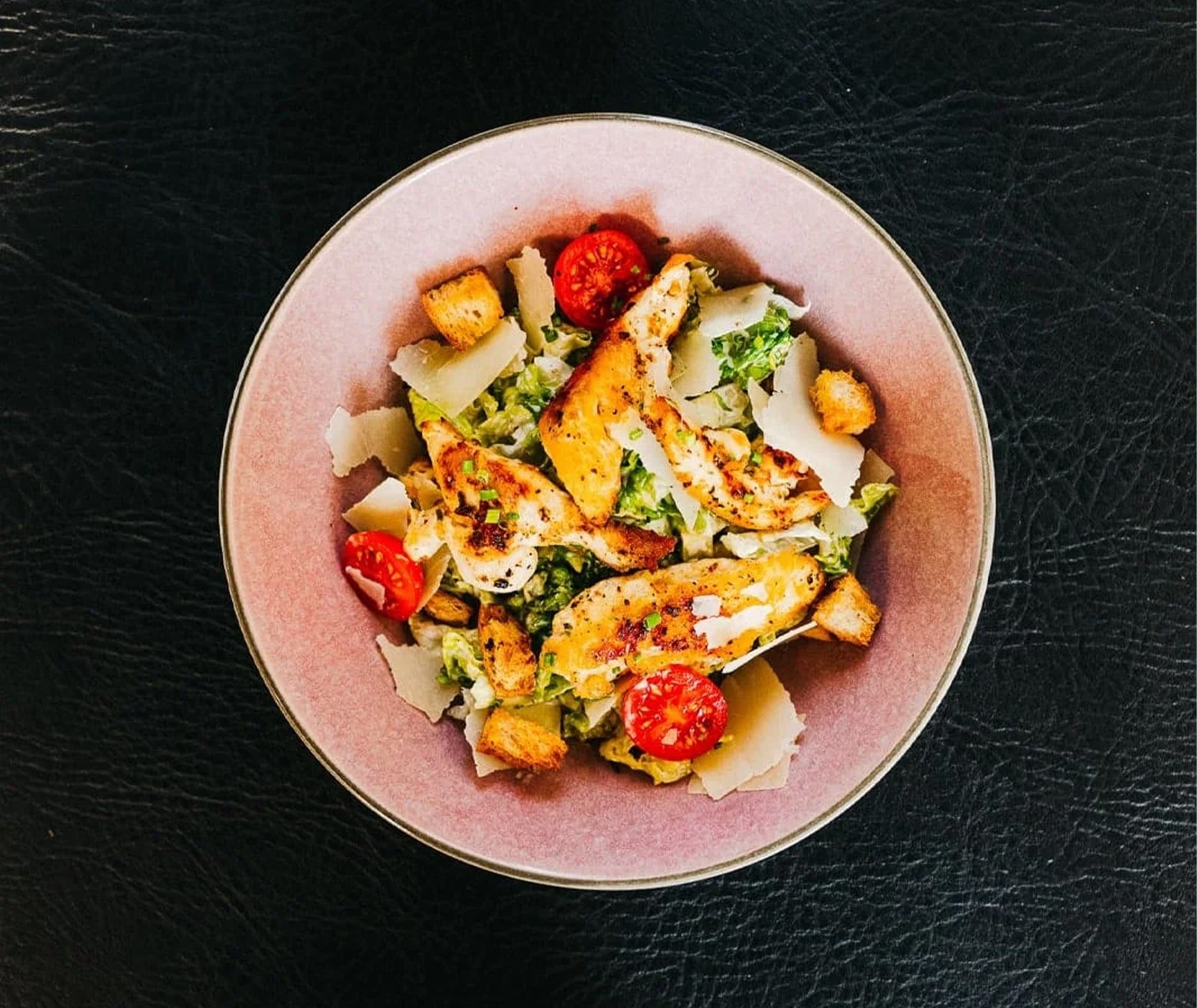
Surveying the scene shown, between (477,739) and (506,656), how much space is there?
0.22m

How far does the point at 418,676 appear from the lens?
7.61ft

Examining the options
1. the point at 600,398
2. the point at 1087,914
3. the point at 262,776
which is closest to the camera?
the point at 600,398

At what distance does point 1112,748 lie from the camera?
2.78 m

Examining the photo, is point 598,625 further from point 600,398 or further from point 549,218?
point 549,218

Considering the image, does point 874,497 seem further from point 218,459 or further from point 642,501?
point 218,459

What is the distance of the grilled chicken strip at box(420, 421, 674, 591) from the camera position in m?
2.21

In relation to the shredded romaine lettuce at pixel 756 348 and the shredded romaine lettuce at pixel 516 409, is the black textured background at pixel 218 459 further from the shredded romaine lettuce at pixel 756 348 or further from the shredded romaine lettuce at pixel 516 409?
the shredded romaine lettuce at pixel 516 409

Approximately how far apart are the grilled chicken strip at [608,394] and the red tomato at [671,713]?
1.28 feet

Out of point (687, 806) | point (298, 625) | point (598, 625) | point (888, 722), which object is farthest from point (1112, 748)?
point (298, 625)

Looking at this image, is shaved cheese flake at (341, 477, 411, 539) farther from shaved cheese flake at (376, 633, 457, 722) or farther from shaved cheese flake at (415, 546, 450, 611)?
shaved cheese flake at (376, 633, 457, 722)

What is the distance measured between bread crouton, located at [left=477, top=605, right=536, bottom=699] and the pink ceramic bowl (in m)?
0.21

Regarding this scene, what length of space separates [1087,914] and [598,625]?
5.53ft

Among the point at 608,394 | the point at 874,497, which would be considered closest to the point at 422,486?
the point at 608,394

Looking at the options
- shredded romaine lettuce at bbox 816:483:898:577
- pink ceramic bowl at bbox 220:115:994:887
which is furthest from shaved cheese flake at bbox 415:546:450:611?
shredded romaine lettuce at bbox 816:483:898:577
